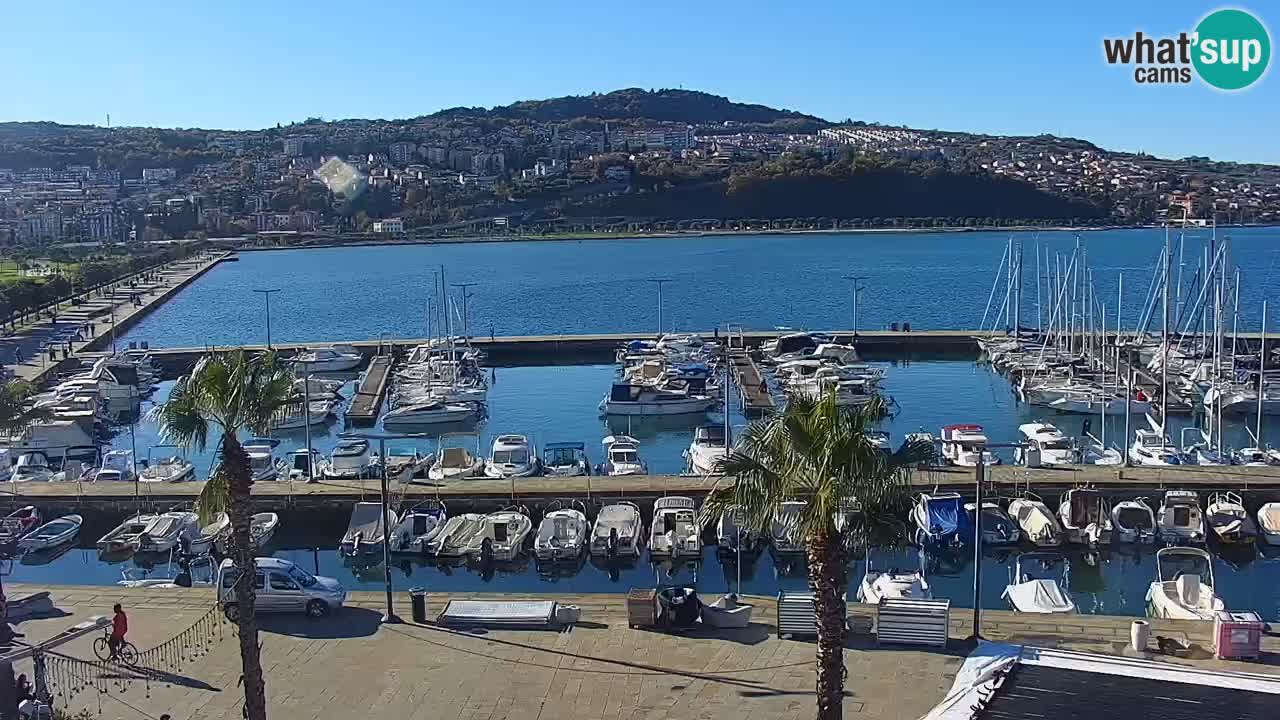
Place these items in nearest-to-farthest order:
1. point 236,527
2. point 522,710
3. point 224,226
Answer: point 236,527 < point 522,710 < point 224,226

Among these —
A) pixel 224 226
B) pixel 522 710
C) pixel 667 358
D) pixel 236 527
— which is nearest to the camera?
pixel 236 527

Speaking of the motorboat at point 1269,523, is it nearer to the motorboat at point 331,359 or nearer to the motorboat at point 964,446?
the motorboat at point 964,446

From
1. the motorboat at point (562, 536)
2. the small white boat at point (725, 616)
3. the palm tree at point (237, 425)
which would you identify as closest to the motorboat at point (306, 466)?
the motorboat at point (562, 536)

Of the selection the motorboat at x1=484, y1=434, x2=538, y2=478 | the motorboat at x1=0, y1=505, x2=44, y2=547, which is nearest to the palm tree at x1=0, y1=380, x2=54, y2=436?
the motorboat at x1=0, y1=505, x2=44, y2=547

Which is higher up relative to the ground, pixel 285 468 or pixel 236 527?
pixel 236 527

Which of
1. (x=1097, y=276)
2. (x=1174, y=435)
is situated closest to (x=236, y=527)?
(x=1174, y=435)

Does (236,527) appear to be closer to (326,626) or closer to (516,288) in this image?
(326,626)

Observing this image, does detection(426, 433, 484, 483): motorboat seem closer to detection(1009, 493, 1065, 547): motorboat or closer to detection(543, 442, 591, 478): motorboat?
detection(543, 442, 591, 478): motorboat

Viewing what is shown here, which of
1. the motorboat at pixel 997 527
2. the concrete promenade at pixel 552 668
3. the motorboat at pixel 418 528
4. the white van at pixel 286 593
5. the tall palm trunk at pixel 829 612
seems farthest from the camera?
the motorboat at pixel 418 528
